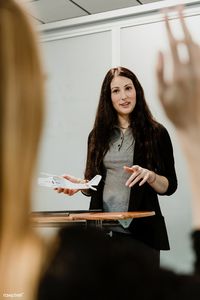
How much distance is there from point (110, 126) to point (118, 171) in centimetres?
24

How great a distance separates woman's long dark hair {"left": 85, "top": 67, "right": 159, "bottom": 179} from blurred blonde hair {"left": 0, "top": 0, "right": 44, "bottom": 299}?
5.71 feet

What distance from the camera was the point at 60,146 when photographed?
127 inches

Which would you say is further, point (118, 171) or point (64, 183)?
point (118, 171)

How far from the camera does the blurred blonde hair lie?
1.18 ft

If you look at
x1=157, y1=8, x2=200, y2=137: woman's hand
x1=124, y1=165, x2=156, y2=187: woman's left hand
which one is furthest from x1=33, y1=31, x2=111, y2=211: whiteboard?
x1=157, y1=8, x2=200, y2=137: woman's hand

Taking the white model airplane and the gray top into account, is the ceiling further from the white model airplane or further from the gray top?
the white model airplane

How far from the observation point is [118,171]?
2.13m

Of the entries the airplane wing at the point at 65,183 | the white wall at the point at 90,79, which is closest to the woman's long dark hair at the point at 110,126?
the airplane wing at the point at 65,183

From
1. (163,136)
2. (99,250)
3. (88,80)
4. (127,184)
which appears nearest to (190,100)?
(99,250)

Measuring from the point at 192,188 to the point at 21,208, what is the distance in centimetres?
16

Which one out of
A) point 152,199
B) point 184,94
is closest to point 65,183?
point 152,199

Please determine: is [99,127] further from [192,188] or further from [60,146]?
[192,188]

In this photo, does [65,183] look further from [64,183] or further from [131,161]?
[131,161]

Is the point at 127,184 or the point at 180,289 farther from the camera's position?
the point at 127,184
